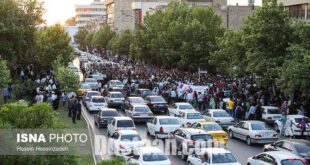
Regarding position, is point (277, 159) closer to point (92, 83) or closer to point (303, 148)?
point (303, 148)

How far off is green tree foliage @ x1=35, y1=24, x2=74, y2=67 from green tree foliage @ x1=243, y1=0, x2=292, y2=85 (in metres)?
21.5

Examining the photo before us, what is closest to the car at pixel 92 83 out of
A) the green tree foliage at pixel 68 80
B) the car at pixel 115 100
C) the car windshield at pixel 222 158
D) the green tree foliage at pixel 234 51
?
the car at pixel 115 100

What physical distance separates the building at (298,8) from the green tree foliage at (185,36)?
9104 mm

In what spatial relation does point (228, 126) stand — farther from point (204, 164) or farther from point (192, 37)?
point (192, 37)

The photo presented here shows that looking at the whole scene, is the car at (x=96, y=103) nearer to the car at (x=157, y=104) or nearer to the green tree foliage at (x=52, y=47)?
the car at (x=157, y=104)

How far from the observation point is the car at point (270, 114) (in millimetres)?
31422

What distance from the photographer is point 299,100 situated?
3388 cm

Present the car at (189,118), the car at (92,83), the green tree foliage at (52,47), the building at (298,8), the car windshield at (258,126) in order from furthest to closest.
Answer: the green tree foliage at (52,47) → the car at (92,83) → the building at (298,8) → the car at (189,118) → the car windshield at (258,126)

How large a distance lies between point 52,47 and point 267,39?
24.8 meters

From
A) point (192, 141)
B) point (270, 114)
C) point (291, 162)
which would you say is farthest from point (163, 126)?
point (291, 162)

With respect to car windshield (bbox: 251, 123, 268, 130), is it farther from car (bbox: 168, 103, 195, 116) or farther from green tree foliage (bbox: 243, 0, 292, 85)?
green tree foliage (bbox: 243, 0, 292, 85)

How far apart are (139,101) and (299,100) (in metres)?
10.8

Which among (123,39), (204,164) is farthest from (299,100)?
(123,39)

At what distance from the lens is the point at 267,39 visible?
34906mm
